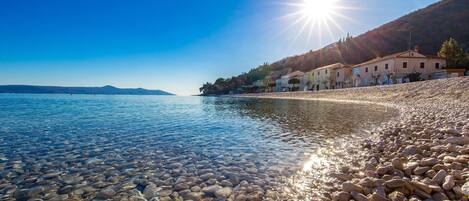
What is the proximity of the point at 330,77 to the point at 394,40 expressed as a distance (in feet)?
206

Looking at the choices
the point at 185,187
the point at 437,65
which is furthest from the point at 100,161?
the point at 437,65

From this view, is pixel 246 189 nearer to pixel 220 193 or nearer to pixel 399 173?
pixel 220 193

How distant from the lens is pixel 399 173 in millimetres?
5172

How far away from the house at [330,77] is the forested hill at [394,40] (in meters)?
40.4

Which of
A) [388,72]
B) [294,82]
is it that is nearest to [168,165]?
[388,72]

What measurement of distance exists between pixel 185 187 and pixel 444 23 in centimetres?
14443

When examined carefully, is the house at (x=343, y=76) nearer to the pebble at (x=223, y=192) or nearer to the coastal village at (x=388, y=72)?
the coastal village at (x=388, y=72)

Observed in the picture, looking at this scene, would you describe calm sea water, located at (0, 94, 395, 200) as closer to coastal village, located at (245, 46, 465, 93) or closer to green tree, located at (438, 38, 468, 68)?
coastal village, located at (245, 46, 465, 93)


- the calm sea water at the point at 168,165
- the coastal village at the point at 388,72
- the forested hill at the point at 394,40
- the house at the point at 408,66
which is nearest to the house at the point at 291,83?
the coastal village at the point at 388,72

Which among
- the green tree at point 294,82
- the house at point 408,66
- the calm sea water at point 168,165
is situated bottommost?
the calm sea water at point 168,165

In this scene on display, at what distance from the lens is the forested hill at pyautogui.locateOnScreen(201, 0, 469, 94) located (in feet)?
353

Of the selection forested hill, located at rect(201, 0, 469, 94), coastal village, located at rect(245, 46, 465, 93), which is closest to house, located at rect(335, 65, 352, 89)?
coastal village, located at rect(245, 46, 465, 93)

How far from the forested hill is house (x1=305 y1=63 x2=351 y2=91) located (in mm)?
40442

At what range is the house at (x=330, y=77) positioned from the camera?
72475 mm
